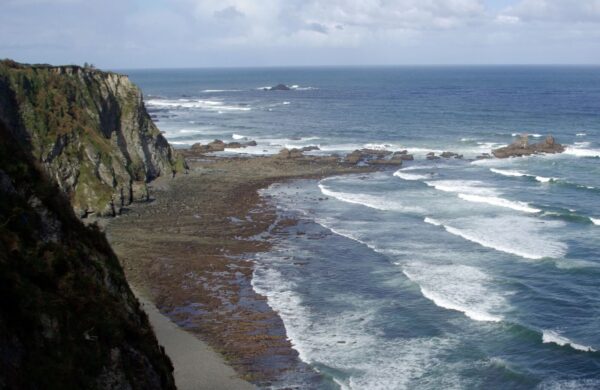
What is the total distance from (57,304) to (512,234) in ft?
119

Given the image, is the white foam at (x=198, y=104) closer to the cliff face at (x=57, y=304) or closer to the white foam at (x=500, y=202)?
the white foam at (x=500, y=202)

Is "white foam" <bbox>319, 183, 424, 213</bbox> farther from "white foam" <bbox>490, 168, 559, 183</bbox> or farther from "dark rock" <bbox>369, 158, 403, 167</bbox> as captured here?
"white foam" <bbox>490, 168, 559, 183</bbox>

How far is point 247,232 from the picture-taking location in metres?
49.2

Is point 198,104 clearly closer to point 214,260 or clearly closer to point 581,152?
point 581,152

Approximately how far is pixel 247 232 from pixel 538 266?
65.4ft

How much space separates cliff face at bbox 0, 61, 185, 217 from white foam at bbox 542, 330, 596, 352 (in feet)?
109

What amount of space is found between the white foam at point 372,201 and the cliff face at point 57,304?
36.3 metres

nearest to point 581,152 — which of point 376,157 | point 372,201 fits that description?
point 376,157

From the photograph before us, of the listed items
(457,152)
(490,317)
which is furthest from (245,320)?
(457,152)

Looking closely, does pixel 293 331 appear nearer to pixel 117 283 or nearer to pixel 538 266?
pixel 117 283

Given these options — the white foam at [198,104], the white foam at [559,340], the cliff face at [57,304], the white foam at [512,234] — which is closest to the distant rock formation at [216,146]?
the white foam at [512,234]

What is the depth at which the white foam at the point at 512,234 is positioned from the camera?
43.0 meters

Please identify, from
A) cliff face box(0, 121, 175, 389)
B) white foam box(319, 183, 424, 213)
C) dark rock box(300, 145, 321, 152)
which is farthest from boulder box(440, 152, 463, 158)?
cliff face box(0, 121, 175, 389)

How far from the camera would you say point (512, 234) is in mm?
46875
